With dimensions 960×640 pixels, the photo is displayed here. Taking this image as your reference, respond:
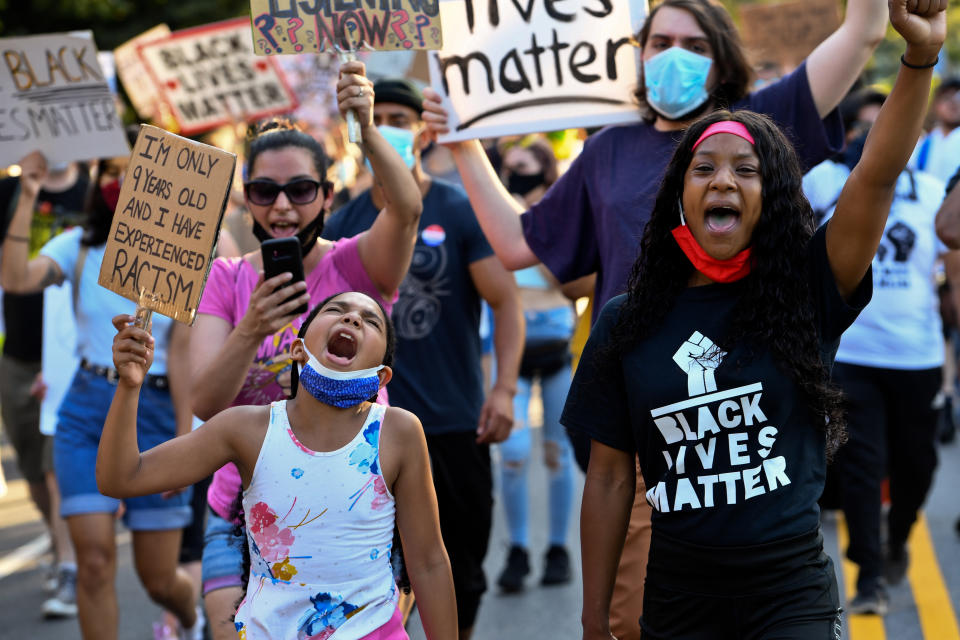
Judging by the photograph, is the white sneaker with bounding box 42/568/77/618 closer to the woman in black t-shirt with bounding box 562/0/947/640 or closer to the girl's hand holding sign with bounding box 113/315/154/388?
the girl's hand holding sign with bounding box 113/315/154/388

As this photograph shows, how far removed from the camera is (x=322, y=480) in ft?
10.9

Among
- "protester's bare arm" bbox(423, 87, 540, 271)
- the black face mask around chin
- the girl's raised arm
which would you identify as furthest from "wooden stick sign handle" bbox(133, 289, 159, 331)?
"protester's bare arm" bbox(423, 87, 540, 271)

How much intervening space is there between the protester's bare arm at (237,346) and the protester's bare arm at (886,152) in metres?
1.41

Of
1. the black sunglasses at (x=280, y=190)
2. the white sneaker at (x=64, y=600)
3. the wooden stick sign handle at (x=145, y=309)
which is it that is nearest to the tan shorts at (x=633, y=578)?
the black sunglasses at (x=280, y=190)

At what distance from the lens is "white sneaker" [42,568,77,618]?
689 cm

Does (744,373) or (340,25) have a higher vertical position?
(340,25)

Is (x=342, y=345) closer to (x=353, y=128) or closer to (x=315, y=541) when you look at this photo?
(x=315, y=541)

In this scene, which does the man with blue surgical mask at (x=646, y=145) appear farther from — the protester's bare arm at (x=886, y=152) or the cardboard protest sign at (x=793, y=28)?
the cardboard protest sign at (x=793, y=28)

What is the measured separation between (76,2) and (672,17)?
15865 mm

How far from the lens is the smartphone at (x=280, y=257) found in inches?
140

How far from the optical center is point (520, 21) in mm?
4668

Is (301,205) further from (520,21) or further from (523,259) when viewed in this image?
(520,21)

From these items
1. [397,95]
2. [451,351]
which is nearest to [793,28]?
[397,95]

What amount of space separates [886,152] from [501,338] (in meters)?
2.70
